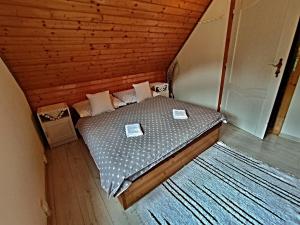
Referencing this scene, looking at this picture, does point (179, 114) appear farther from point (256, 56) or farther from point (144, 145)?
point (256, 56)

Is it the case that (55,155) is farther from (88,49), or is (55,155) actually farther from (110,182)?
(88,49)

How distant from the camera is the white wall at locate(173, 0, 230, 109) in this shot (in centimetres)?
262

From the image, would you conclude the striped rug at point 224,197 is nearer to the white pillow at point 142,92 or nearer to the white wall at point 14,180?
the white wall at point 14,180

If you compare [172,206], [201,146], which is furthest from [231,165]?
[172,206]

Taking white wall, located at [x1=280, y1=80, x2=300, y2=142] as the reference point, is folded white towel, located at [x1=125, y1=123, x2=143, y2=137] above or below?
above

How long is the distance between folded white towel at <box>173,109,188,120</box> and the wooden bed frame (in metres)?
0.33

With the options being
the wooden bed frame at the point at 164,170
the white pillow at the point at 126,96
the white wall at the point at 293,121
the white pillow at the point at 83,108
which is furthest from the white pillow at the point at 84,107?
the white wall at the point at 293,121

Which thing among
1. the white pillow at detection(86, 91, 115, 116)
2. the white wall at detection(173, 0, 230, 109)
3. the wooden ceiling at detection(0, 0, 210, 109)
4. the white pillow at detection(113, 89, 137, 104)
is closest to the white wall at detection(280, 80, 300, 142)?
the white wall at detection(173, 0, 230, 109)

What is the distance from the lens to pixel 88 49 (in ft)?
7.39

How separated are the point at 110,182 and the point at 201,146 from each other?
1.25 meters

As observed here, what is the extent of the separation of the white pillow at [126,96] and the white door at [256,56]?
1.64 metres

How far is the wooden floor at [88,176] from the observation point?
4.85 ft

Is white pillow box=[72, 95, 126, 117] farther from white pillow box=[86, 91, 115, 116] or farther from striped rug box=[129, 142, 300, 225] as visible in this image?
striped rug box=[129, 142, 300, 225]

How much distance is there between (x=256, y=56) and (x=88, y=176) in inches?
106
